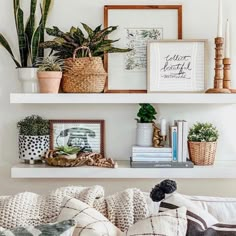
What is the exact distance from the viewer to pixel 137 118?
277cm

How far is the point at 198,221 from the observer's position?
1652 millimetres

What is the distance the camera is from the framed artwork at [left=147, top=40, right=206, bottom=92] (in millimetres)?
2670

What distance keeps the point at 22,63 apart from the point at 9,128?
1.37ft

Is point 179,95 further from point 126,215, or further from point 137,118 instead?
point 126,215

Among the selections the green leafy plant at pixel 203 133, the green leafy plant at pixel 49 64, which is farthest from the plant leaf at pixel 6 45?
the green leafy plant at pixel 203 133

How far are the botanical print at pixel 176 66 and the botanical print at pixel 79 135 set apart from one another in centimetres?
53

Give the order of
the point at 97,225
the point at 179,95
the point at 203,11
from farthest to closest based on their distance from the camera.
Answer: the point at 203,11, the point at 179,95, the point at 97,225

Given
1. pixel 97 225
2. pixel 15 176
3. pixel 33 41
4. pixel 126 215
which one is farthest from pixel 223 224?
pixel 33 41

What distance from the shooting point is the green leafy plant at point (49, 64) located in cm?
257

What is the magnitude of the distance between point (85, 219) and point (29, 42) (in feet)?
4.65

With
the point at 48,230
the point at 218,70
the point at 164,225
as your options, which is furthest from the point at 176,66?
the point at 48,230

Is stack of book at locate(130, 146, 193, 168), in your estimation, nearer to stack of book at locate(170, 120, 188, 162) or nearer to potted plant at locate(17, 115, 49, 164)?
stack of book at locate(170, 120, 188, 162)

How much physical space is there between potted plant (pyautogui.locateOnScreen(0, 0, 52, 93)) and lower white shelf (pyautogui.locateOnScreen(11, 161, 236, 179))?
473mm

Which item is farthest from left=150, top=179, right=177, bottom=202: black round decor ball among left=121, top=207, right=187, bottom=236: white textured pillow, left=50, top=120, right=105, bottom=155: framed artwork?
left=50, top=120, right=105, bottom=155: framed artwork
